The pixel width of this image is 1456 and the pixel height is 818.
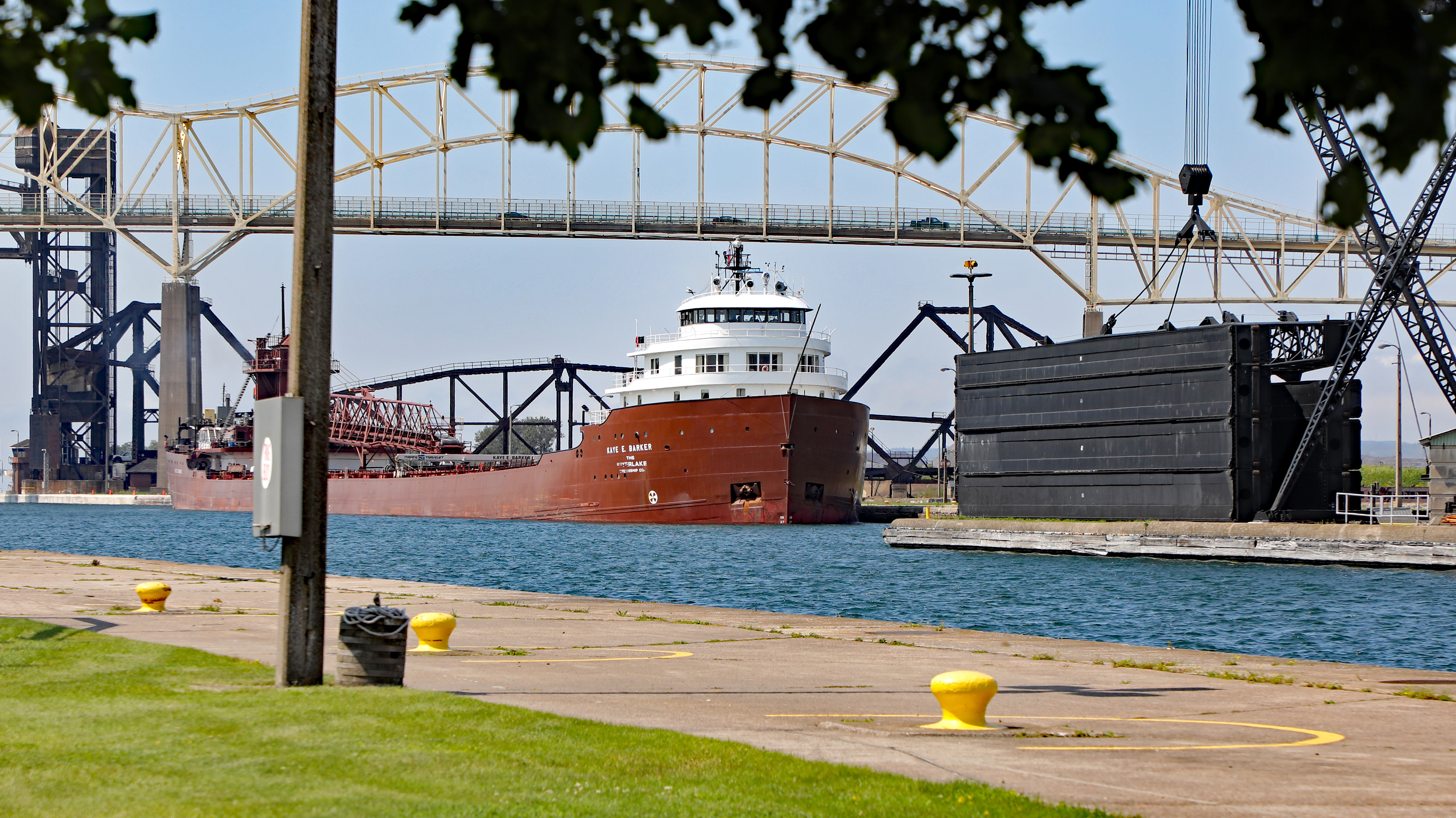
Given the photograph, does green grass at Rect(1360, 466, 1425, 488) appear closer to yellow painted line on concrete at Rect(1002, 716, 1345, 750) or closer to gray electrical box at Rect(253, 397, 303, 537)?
yellow painted line on concrete at Rect(1002, 716, 1345, 750)

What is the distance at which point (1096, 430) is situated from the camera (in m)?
38.4

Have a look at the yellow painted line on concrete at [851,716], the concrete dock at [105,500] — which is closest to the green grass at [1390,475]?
the yellow painted line on concrete at [851,716]

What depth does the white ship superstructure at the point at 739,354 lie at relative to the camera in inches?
2367

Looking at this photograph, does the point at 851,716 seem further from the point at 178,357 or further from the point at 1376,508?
the point at 178,357

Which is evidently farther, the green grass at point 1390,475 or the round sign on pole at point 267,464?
the green grass at point 1390,475

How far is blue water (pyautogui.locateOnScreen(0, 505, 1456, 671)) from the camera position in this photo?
2078cm

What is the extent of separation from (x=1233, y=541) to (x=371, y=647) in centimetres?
3074

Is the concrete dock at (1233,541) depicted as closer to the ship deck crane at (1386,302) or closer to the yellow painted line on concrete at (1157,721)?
the ship deck crane at (1386,302)

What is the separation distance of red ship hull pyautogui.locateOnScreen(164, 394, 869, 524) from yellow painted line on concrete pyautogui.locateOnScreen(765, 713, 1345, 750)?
45.1m

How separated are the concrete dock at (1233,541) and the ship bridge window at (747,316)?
66.2 ft

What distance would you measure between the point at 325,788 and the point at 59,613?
34.6ft

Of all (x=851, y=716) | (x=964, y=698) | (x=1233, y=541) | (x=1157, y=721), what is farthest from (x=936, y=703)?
(x=1233, y=541)

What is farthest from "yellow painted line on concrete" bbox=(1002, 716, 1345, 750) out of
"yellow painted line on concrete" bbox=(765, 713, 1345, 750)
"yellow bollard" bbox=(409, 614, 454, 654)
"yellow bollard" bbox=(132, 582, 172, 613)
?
"yellow bollard" bbox=(132, 582, 172, 613)

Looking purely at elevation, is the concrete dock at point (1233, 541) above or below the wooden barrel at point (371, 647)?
below
